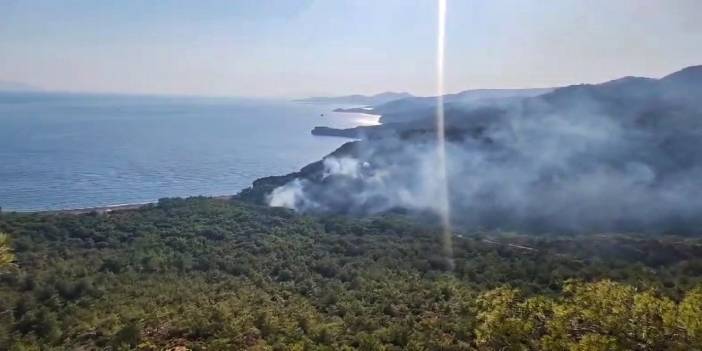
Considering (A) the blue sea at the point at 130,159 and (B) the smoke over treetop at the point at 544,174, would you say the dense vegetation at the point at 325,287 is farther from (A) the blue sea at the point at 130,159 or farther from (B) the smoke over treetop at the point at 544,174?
(A) the blue sea at the point at 130,159

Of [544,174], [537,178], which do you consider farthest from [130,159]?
[544,174]

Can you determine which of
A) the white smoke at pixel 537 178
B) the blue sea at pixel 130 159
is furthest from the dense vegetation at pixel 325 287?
the blue sea at pixel 130 159

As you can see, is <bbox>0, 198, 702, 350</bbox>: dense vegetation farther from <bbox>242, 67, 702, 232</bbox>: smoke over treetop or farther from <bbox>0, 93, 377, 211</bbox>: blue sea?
<bbox>0, 93, 377, 211</bbox>: blue sea

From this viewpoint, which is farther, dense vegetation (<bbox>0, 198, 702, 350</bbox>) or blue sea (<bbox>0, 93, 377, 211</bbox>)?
blue sea (<bbox>0, 93, 377, 211</bbox>)

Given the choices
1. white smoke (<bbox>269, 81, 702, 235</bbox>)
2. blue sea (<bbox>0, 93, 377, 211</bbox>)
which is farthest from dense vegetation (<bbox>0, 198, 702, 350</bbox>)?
blue sea (<bbox>0, 93, 377, 211</bbox>)

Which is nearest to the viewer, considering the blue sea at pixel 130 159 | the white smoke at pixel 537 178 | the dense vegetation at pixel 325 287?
the dense vegetation at pixel 325 287

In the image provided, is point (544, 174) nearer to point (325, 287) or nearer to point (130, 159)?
point (325, 287)
